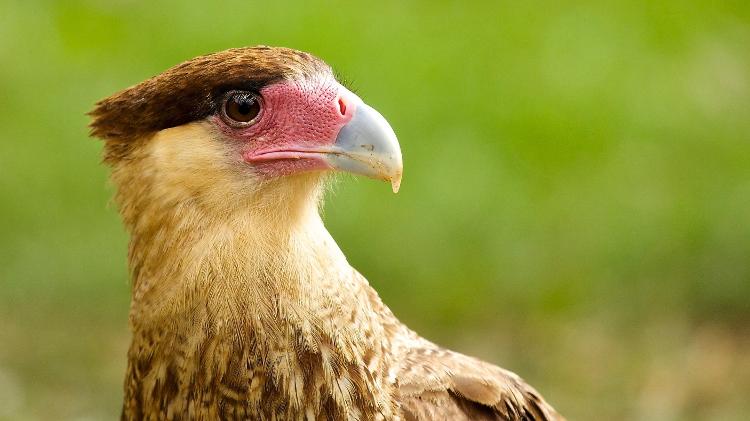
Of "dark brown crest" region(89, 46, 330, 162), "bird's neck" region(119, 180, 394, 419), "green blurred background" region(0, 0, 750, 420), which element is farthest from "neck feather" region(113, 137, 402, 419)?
"green blurred background" region(0, 0, 750, 420)

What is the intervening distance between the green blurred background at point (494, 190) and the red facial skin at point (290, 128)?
2.66 m

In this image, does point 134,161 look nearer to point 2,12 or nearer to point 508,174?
point 508,174

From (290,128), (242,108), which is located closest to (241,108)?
(242,108)

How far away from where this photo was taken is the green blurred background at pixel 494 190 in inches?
221

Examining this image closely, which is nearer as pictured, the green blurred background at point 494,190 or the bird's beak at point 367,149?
the bird's beak at point 367,149

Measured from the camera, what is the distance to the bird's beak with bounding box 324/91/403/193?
9.41ft

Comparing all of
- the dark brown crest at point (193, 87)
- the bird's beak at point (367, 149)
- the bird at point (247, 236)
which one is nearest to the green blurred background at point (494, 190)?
the bird at point (247, 236)

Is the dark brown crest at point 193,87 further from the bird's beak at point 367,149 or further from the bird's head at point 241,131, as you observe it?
the bird's beak at point 367,149

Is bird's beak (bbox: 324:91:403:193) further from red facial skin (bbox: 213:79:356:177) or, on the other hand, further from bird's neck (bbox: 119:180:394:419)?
bird's neck (bbox: 119:180:394:419)

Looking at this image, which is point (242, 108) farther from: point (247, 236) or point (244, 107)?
point (247, 236)

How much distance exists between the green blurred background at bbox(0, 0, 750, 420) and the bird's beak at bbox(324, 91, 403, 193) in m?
2.73

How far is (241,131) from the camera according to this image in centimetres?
298

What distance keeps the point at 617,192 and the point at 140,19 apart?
3.25m

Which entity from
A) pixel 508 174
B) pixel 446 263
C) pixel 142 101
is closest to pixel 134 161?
pixel 142 101
